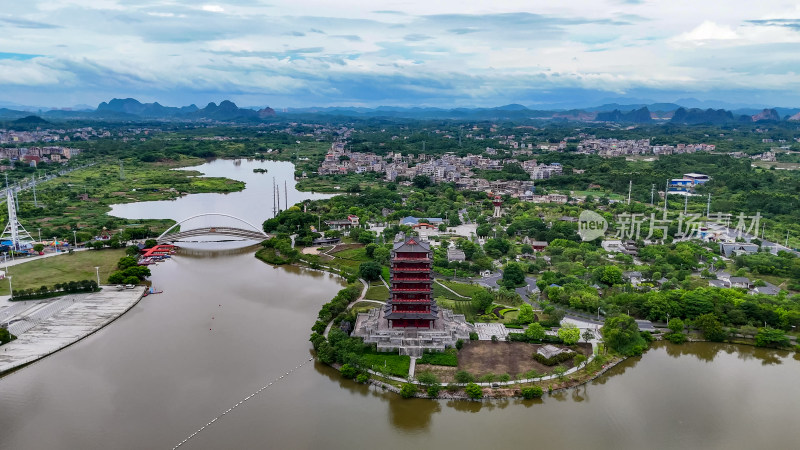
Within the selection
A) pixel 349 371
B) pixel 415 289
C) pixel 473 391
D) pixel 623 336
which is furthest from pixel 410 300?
pixel 623 336

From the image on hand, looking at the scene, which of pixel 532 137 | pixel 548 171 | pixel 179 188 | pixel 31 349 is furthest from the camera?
pixel 532 137

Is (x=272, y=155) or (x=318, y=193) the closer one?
(x=318, y=193)

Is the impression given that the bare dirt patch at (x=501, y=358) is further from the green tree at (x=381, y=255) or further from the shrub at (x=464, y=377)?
the green tree at (x=381, y=255)

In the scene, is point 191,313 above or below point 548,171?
below

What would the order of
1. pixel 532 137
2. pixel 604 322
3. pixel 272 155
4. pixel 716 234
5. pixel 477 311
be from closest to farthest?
pixel 604 322 < pixel 477 311 < pixel 716 234 < pixel 272 155 < pixel 532 137

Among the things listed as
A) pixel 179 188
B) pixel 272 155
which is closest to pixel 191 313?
pixel 179 188

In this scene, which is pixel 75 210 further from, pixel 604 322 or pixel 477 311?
pixel 604 322
